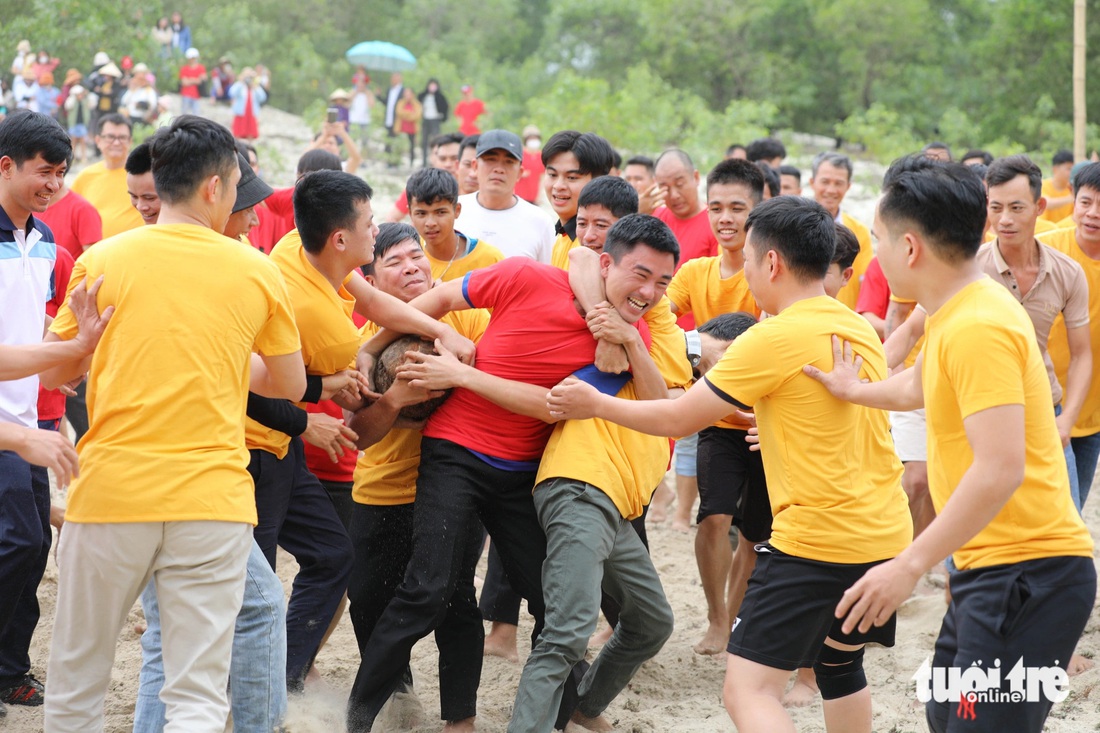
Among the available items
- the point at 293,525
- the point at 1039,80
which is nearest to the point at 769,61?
the point at 1039,80

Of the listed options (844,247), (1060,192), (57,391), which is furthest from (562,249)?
(1060,192)

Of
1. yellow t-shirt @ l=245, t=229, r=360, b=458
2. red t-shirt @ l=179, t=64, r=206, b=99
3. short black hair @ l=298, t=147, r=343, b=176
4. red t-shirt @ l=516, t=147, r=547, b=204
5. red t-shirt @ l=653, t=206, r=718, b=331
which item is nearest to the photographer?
yellow t-shirt @ l=245, t=229, r=360, b=458

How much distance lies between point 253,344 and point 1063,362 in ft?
12.6

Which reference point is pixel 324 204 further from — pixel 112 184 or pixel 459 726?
pixel 112 184

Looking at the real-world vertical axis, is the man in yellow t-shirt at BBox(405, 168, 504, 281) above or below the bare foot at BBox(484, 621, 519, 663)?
above

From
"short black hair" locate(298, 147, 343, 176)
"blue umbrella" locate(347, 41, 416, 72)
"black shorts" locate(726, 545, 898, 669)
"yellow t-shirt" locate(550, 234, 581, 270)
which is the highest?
"blue umbrella" locate(347, 41, 416, 72)

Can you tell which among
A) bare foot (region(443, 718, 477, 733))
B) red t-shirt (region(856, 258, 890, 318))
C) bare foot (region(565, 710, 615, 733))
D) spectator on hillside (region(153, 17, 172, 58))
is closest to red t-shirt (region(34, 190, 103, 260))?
bare foot (region(443, 718, 477, 733))

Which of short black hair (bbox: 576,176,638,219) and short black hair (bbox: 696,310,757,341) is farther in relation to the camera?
short black hair (bbox: 576,176,638,219)

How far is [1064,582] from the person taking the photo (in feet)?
9.38

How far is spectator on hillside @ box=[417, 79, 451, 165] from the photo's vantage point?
20016 mm

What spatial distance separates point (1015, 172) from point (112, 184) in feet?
18.6

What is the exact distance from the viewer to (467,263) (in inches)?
205

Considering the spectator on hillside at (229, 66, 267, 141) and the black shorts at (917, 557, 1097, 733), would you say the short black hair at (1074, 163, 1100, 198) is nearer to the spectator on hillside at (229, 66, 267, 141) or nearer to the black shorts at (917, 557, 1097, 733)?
the black shorts at (917, 557, 1097, 733)

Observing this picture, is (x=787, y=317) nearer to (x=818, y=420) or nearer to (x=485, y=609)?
(x=818, y=420)
